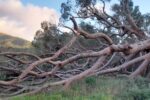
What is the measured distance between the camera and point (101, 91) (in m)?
10.9

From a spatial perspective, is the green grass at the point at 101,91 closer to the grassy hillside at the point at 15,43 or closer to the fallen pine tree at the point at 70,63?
the fallen pine tree at the point at 70,63

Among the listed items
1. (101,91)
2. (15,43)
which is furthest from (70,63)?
(15,43)

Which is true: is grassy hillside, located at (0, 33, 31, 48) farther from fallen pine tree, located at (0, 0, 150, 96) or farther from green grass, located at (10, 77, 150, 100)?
green grass, located at (10, 77, 150, 100)

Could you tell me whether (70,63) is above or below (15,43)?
below

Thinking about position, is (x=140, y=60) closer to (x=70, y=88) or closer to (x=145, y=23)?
(x=70, y=88)

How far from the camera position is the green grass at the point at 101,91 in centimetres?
1000

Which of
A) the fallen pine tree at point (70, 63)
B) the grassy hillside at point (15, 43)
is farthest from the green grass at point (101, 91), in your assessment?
the grassy hillside at point (15, 43)

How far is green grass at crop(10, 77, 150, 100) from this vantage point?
32.8 feet

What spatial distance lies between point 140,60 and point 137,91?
175 inches

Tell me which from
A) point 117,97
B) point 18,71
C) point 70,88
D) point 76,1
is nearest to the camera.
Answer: point 117,97

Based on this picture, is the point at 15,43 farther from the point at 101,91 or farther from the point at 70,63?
the point at 101,91

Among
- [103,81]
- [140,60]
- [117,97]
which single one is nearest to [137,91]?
[117,97]

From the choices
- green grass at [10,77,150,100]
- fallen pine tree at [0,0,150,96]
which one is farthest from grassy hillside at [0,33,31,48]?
Answer: green grass at [10,77,150,100]

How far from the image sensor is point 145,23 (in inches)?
1003
